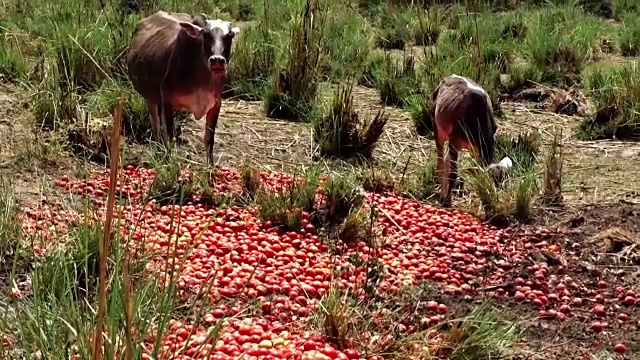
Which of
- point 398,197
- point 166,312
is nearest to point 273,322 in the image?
point 166,312

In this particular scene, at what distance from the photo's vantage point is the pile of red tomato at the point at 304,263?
12.2ft

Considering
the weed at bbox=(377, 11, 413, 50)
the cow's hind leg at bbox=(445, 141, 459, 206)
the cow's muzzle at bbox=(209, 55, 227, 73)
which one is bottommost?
the weed at bbox=(377, 11, 413, 50)

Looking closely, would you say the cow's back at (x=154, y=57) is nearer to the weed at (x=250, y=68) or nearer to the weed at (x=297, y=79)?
the weed at (x=297, y=79)

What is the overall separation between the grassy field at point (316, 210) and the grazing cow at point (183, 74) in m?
0.24

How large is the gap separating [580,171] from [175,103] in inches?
115

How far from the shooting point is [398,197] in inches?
233

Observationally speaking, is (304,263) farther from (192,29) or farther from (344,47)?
(344,47)

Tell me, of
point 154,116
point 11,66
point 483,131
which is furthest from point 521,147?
point 11,66

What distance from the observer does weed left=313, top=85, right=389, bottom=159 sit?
6.98m

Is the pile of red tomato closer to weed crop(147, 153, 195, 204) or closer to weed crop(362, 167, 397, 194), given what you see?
weed crop(147, 153, 195, 204)

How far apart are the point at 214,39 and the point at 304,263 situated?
190cm

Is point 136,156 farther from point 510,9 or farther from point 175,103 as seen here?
point 510,9

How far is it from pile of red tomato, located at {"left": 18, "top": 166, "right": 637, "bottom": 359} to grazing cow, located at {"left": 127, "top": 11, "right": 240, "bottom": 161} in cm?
86

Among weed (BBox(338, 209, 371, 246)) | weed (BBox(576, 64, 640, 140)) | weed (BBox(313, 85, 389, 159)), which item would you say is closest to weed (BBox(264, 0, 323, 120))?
weed (BBox(313, 85, 389, 159))
